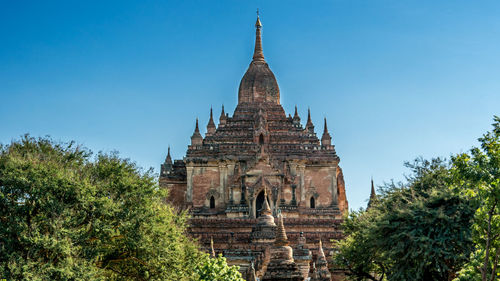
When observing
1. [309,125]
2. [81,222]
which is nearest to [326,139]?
[309,125]

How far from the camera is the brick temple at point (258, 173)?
45844 millimetres

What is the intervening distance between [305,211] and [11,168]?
95.8ft

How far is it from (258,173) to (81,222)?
2654 cm

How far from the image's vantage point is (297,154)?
5334cm

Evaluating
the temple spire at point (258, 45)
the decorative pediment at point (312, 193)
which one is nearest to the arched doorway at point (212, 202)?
the decorative pediment at point (312, 193)

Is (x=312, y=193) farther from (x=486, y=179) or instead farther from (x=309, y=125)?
(x=486, y=179)

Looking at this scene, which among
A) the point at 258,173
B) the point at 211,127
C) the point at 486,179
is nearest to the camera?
the point at 486,179

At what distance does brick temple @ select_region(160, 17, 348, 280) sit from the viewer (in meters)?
45.8

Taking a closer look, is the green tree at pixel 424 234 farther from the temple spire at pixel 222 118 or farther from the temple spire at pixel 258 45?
the temple spire at pixel 258 45

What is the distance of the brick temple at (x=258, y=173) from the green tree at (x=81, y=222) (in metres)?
15.1

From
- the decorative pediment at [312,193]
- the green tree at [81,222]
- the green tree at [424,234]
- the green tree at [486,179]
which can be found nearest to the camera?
the green tree at [486,179]

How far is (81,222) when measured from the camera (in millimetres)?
25656

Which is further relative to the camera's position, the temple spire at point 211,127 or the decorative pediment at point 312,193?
the temple spire at point 211,127

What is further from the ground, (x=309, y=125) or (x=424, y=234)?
(x=309, y=125)
